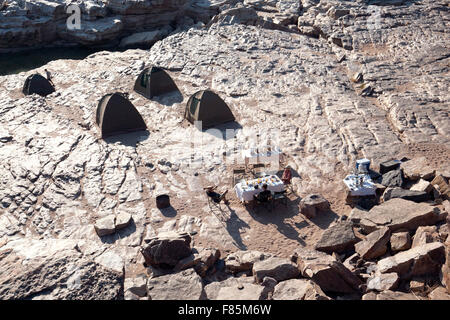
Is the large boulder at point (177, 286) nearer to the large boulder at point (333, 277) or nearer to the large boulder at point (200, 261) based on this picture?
the large boulder at point (200, 261)

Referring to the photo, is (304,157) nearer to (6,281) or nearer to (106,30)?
(6,281)

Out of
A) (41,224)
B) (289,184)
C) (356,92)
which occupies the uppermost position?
(356,92)

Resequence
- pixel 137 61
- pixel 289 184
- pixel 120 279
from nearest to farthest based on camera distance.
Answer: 1. pixel 120 279
2. pixel 289 184
3. pixel 137 61

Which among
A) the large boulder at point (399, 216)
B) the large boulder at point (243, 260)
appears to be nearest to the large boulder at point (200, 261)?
the large boulder at point (243, 260)

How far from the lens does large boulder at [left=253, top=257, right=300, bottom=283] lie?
356 inches

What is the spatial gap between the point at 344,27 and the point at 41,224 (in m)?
21.3

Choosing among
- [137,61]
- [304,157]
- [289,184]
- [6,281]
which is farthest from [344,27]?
[6,281]

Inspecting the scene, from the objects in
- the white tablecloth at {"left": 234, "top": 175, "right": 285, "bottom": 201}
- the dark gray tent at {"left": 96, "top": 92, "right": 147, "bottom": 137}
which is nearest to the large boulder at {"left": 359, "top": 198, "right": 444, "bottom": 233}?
the white tablecloth at {"left": 234, "top": 175, "right": 285, "bottom": 201}

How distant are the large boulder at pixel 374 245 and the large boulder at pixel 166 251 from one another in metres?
3.87

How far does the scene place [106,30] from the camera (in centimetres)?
3108

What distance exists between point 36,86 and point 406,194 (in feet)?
54.8

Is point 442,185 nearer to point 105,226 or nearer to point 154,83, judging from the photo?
point 105,226

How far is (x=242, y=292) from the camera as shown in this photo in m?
8.02

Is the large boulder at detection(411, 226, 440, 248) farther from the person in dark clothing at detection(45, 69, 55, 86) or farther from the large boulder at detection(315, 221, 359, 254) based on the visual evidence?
the person in dark clothing at detection(45, 69, 55, 86)
